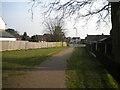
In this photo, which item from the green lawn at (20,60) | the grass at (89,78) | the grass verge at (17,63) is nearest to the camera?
the grass at (89,78)

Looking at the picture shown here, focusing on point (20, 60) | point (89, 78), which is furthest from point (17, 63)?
point (89, 78)

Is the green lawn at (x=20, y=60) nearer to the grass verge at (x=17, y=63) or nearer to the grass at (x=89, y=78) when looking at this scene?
the grass verge at (x=17, y=63)

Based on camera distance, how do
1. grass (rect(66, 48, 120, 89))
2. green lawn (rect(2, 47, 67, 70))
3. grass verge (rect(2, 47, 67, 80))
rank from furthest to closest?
green lawn (rect(2, 47, 67, 70)), grass verge (rect(2, 47, 67, 80)), grass (rect(66, 48, 120, 89))

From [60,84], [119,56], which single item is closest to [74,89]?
[60,84]

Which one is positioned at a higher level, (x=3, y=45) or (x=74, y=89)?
(x=3, y=45)

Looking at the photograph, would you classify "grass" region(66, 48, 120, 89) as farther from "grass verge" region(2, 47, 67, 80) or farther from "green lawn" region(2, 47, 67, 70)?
"green lawn" region(2, 47, 67, 70)

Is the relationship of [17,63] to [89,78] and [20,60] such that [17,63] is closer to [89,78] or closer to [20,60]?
[20,60]

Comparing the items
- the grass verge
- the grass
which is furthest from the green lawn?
the grass

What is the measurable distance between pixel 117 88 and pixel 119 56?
1.57 m

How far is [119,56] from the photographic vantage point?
5.74 metres

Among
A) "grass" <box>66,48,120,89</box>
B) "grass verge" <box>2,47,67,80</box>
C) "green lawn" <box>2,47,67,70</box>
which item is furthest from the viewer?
"green lawn" <box>2,47,67,70</box>

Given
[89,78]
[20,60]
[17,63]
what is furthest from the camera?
[20,60]

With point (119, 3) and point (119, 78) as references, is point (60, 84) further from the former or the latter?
point (119, 3)

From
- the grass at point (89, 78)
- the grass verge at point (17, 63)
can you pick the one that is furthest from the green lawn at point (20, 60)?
the grass at point (89, 78)
